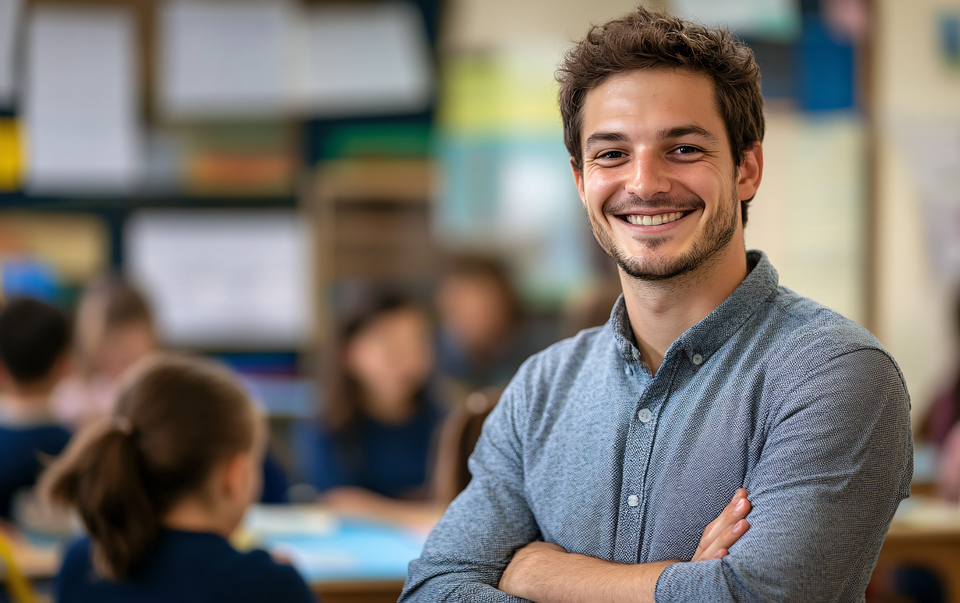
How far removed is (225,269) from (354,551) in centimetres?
246

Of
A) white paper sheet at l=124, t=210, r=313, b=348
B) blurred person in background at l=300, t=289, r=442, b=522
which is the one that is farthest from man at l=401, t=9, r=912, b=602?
white paper sheet at l=124, t=210, r=313, b=348

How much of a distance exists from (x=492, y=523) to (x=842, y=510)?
0.49 meters

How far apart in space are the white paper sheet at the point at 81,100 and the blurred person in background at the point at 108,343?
4.43ft

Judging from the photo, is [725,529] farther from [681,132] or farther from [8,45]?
[8,45]

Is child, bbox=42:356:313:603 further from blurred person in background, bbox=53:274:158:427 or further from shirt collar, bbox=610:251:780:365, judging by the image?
blurred person in background, bbox=53:274:158:427

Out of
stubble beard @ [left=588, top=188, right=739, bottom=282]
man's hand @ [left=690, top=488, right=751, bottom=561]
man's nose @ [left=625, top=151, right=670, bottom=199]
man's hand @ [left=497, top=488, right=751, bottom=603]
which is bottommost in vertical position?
man's hand @ [left=497, top=488, right=751, bottom=603]

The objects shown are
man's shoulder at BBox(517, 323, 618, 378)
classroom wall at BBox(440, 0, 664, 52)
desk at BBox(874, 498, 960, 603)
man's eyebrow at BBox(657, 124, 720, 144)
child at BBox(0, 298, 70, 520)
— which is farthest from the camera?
classroom wall at BBox(440, 0, 664, 52)

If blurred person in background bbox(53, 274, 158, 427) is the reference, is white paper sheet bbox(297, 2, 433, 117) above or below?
above

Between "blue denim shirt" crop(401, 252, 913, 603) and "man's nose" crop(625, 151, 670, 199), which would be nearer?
"blue denim shirt" crop(401, 252, 913, 603)

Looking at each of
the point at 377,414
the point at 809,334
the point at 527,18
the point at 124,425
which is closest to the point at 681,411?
the point at 809,334

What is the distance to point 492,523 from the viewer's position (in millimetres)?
1276

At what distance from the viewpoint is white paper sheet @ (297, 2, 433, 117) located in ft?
14.6

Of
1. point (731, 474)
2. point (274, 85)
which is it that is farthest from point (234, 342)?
point (731, 474)

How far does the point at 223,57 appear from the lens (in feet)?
14.9
